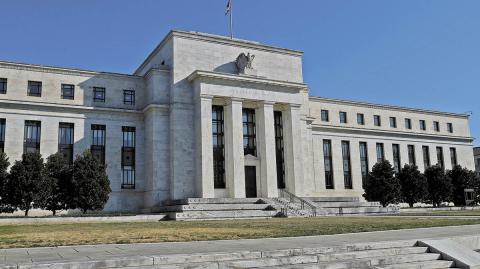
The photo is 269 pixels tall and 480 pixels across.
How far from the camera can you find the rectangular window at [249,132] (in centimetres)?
4818

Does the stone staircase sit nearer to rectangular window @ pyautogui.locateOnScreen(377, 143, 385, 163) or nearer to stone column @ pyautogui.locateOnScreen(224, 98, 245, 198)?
stone column @ pyautogui.locateOnScreen(224, 98, 245, 198)

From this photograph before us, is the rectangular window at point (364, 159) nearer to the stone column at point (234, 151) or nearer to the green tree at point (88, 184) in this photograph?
the stone column at point (234, 151)

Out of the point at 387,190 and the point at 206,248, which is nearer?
the point at 206,248

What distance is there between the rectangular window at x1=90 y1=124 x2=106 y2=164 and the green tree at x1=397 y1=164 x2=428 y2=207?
34475mm

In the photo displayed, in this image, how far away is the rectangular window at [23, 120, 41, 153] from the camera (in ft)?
141

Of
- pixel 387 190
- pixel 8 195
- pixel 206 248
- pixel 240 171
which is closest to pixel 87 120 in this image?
pixel 8 195

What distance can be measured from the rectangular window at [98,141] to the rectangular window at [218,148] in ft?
35.5

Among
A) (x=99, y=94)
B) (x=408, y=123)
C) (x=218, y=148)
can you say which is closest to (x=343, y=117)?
(x=408, y=123)

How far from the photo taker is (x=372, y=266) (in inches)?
462

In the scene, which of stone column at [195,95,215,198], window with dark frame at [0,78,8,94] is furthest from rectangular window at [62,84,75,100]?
stone column at [195,95,215,198]

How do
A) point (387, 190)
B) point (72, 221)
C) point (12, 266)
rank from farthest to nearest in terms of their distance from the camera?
1. point (387, 190)
2. point (72, 221)
3. point (12, 266)

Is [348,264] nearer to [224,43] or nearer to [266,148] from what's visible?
[266,148]

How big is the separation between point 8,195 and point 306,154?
29.6 metres

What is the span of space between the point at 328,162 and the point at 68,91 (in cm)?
3287
